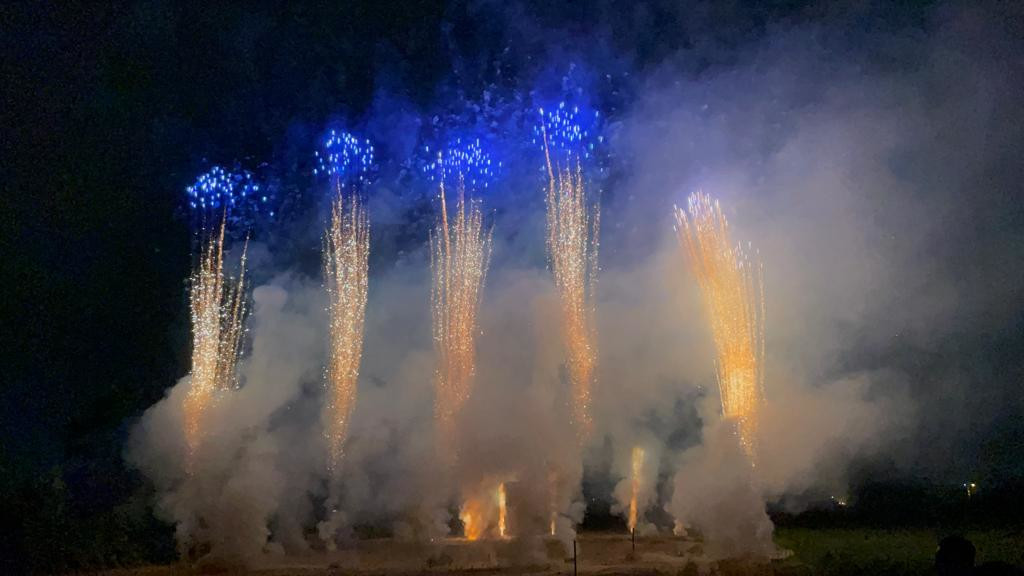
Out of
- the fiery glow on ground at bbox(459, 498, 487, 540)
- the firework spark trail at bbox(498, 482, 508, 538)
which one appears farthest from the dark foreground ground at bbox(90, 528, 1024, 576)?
the fiery glow on ground at bbox(459, 498, 487, 540)

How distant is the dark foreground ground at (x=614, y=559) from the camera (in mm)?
16953

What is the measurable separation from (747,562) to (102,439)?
20036 mm

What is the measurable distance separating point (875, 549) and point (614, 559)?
21.2ft

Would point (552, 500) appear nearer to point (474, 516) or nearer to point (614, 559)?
point (614, 559)

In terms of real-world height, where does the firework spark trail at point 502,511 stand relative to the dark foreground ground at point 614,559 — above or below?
above

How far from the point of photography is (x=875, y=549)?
20.0 meters

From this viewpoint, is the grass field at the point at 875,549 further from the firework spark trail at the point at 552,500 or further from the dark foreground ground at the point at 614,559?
the firework spark trail at the point at 552,500

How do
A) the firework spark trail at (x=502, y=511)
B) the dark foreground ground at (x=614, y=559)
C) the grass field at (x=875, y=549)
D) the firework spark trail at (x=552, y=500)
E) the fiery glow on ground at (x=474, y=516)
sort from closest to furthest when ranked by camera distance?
the grass field at (x=875, y=549) → the dark foreground ground at (x=614, y=559) → the firework spark trail at (x=552, y=500) → the firework spark trail at (x=502, y=511) → the fiery glow on ground at (x=474, y=516)

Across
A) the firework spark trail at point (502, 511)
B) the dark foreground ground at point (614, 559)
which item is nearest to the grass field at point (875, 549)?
the dark foreground ground at point (614, 559)

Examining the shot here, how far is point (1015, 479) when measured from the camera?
110 ft

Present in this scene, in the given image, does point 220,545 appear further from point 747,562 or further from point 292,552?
point 747,562

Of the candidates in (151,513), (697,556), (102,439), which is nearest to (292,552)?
(151,513)

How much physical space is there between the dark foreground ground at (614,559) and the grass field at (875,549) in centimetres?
2

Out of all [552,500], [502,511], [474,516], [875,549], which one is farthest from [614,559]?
[875,549]
